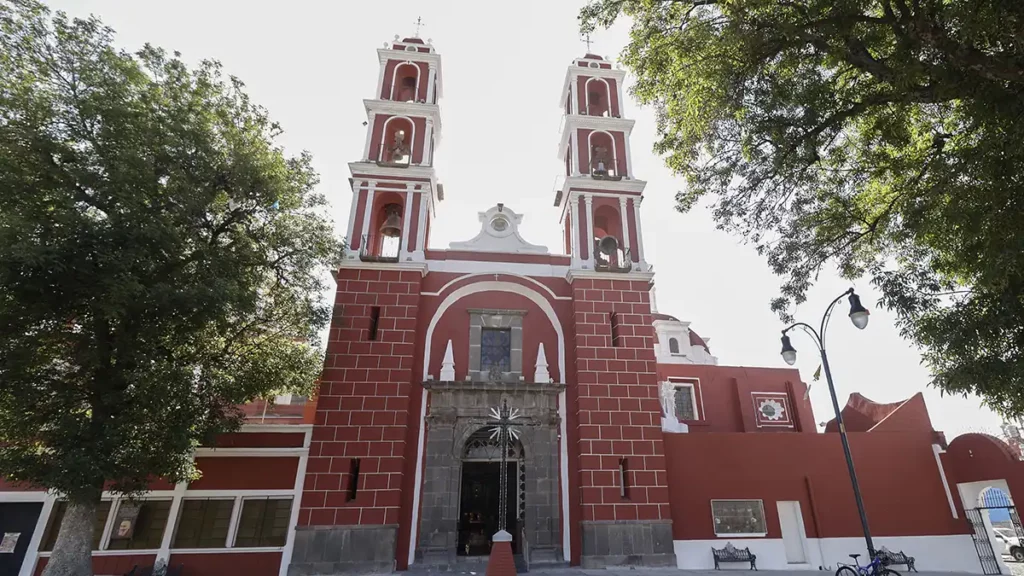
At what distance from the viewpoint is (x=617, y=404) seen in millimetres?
13297

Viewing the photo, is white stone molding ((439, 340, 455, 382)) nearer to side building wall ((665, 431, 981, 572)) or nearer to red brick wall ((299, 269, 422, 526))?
red brick wall ((299, 269, 422, 526))

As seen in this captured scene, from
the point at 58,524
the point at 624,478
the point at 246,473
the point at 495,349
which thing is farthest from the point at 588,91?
the point at 58,524

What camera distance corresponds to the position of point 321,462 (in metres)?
12.0

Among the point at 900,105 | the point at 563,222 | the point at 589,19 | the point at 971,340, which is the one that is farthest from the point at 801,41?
the point at 563,222

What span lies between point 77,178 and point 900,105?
512 inches

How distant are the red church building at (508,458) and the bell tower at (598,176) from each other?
0.10m

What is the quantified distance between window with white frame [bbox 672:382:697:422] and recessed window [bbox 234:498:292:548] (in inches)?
537

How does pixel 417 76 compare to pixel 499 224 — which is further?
pixel 417 76

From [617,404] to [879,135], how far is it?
7.93 m

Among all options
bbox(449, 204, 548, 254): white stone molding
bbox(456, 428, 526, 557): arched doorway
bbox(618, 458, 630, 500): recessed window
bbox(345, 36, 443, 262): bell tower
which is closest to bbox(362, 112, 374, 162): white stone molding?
bbox(345, 36, 443, 262): bell tower

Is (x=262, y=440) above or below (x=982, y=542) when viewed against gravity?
above

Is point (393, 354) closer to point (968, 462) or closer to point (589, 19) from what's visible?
point (589, 19)

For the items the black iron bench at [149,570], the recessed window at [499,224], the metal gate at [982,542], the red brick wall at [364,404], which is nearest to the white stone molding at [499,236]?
the recessed window at [499,224]

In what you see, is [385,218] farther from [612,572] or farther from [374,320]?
[612,572]
